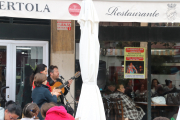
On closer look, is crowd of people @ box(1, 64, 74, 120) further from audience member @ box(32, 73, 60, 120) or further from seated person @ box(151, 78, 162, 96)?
seated person @ box(151, 78, 162, 96)

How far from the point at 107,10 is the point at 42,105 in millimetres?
2464

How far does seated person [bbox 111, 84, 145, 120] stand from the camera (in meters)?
6.37

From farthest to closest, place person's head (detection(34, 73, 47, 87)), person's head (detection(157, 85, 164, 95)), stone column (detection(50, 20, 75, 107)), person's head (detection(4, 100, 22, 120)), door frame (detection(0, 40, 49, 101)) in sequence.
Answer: person's head (detection(157, 85, 164, 95)) < stone column (detection(50, 20, 75, 107)) < door frame (detection(0, 40, 49, 101)) < person's head (detection(34, 73, 47, 87)) < person's head (detection(4, 100, 22, 120))

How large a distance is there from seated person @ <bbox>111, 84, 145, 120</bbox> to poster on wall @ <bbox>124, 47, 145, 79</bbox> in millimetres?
479

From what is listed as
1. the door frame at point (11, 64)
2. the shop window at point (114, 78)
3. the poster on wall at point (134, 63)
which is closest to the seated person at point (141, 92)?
the shop window at point (114, 78)

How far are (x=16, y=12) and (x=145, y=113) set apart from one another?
14.8 ft

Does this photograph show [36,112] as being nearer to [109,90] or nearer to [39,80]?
[39,80]

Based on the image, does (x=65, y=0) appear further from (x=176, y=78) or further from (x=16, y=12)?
(x=176, y=78)

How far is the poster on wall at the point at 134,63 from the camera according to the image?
6.48 metres

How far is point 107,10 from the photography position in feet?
15.4

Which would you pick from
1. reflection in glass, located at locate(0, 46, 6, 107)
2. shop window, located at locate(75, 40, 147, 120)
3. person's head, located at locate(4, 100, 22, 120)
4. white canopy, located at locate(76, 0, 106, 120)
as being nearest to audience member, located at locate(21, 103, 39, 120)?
person's head, located at locate(4, 100, 22, 120)

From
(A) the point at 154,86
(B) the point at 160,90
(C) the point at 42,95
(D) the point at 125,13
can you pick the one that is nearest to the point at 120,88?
(A) the point at 154,86

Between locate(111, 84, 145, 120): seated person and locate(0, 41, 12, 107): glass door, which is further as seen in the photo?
locate(111, 84, 145, 120): seated person

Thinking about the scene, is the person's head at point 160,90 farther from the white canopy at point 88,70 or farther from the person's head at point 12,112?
the person's head at point 12,112
